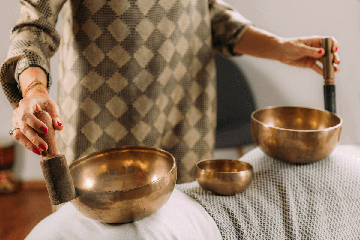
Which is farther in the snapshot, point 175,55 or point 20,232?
point 20,232

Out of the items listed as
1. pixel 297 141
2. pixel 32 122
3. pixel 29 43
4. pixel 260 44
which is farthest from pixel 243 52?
pixel 32 122

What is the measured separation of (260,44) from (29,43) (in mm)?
723

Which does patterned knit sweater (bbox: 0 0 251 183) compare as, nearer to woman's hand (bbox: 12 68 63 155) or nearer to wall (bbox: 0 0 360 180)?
woman's hand (bbox: 12 68 63 155)

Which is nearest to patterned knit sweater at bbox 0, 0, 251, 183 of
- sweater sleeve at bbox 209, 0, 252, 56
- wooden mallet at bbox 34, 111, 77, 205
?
sweater sleeve at bbox 209, 0, 252, 56

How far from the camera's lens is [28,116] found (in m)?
0.44

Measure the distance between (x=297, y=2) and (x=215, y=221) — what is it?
174 centimetres

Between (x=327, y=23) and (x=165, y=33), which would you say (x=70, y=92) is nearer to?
(x=165, y=33)

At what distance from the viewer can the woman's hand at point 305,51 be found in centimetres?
81

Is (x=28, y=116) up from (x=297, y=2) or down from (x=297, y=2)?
down

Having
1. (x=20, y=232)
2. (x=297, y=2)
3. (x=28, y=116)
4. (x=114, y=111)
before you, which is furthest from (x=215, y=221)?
(x=297, y=2)

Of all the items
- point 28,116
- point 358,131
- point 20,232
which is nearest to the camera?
point 28,116

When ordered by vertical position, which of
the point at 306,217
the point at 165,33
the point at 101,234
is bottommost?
the point at 306,217

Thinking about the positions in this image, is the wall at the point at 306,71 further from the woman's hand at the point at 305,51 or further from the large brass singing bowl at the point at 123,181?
the large brass singing bowl at the point at 123,181

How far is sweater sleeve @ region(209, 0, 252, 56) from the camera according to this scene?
1.04 metres
